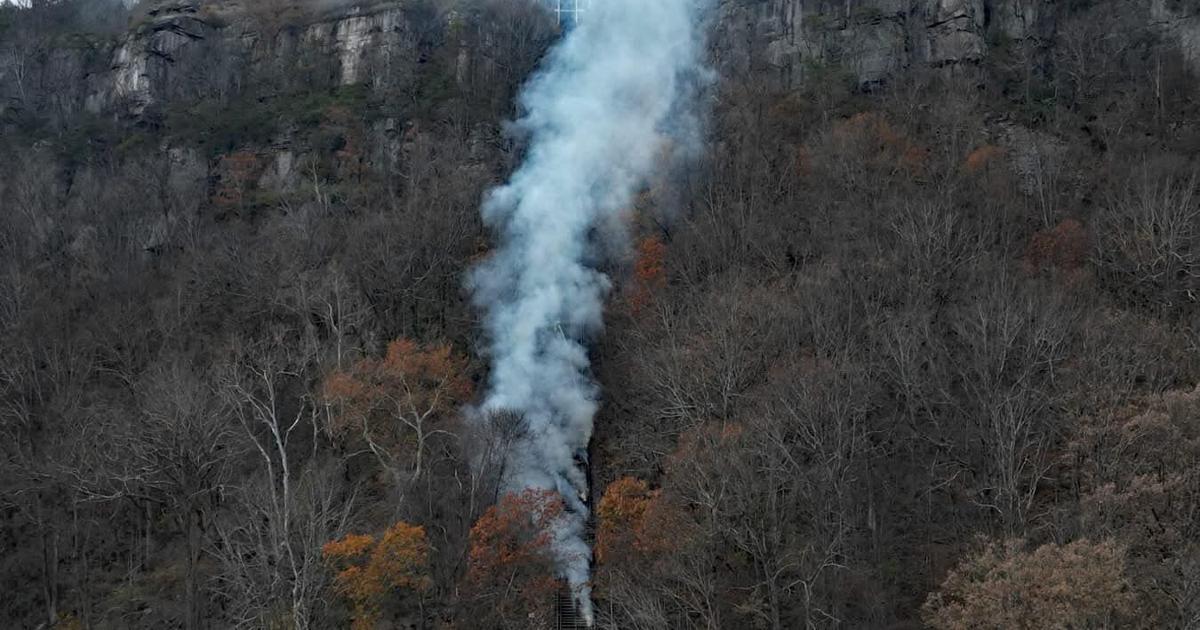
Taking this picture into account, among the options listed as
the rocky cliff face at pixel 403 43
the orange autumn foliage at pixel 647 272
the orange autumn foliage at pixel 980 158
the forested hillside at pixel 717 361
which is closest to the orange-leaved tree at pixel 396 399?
the forested hillside at pixel 717 361

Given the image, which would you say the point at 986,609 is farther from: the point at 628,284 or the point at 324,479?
the point at 628,284

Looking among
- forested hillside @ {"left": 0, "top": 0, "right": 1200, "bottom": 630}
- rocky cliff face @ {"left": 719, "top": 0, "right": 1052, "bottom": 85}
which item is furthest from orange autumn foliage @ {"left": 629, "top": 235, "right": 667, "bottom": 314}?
rocky cliff face @ {"left": 719, "top": 0, "right": 1052, "bottom": 85}

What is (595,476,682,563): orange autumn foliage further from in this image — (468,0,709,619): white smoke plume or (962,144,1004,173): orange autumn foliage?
(962,144,1004,173): orange autumn foliage

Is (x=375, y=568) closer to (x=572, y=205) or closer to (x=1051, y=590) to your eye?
(x=1051, y=590)

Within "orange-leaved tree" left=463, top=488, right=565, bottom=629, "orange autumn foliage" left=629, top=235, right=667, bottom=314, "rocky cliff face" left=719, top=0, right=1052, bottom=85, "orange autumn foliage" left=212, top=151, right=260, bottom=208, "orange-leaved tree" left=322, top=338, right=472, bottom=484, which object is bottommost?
"orange-leaved tree" left=463, top=488, right=565, bottom=629

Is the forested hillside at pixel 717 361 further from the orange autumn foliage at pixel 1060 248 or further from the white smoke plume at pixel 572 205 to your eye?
the white smoke plume at pixel 572 205

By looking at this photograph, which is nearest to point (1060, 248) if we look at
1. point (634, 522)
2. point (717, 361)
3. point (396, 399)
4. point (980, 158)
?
point (980, 158)

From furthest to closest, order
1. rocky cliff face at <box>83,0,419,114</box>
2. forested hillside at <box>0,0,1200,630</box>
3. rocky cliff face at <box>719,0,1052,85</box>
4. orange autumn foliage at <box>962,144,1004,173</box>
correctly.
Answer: rocky cliff face at <box>83,0,419,114</box> < rocky cliff face at <box>719,0,1052,85</box> < orange autumn foliage at <box>962,144,1004,173</box> < forested hillside at <box>0,0,1200,630</box>
